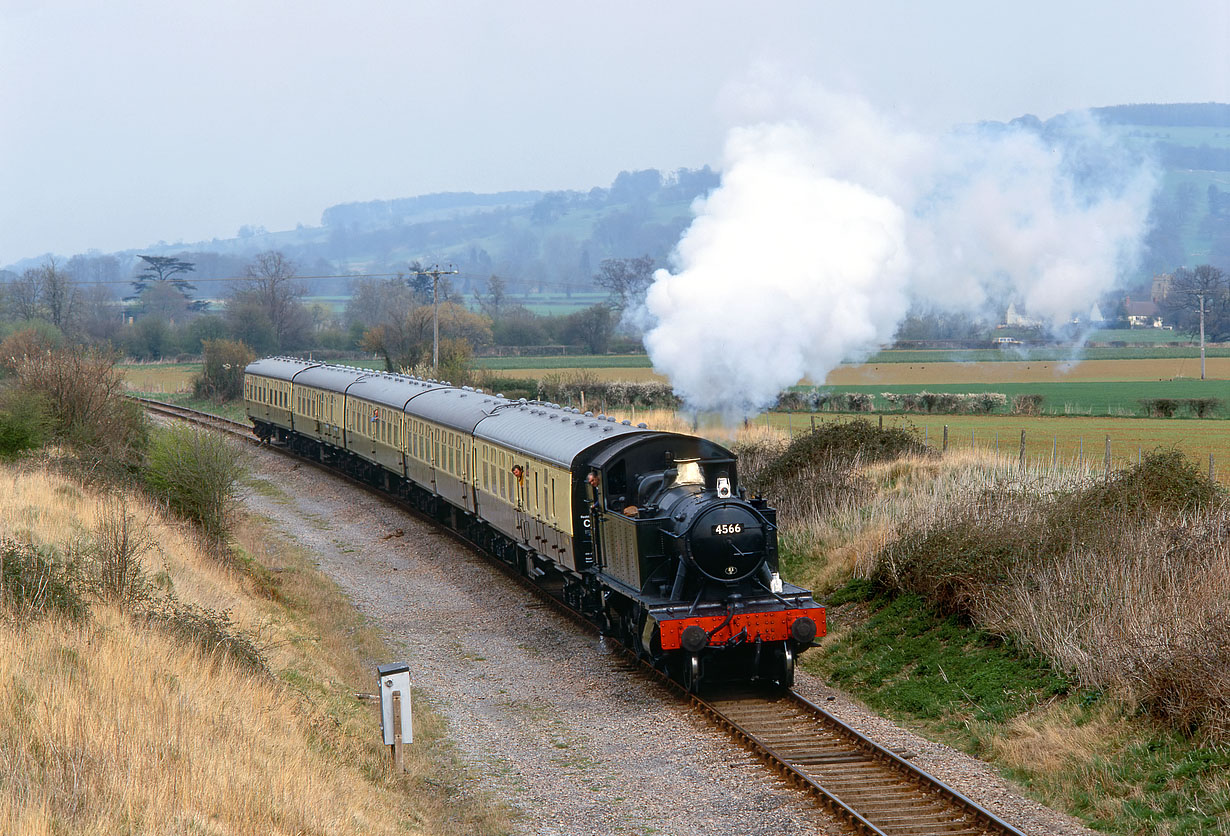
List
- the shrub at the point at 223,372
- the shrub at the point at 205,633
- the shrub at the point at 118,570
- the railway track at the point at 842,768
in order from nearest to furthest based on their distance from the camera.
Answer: the railway track at the point at 842,768, the shrub at the point at 205,633, the shrub at the point at 118,570, the shrub at the point at 223,372

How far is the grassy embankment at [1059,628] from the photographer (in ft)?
38.1

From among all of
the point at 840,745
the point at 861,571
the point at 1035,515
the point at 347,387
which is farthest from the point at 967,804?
the point at 347,387

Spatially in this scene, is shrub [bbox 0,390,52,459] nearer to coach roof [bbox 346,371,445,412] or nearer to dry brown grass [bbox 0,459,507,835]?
coach roof [bbox 346,371,445,412]

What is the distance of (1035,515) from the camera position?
17734mm

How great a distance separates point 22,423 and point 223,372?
42.0 m

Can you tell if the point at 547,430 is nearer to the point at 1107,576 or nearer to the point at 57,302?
the point at 1107,576

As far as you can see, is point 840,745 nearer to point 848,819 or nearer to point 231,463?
point 848,819

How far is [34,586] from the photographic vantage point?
12.1 meters

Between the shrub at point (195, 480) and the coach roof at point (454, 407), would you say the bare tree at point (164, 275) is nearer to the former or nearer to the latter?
the coach roof at point (454, 407)

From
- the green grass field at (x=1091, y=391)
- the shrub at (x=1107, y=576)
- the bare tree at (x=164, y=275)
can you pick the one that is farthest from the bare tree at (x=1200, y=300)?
the bare tree at (x=164, y=275)

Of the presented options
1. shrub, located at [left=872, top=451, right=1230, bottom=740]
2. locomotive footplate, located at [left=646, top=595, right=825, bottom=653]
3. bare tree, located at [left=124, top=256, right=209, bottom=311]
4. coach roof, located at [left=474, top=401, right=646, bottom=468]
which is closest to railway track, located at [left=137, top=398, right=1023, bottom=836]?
locomotive footplate, located at [left=646, top=595, right=825, bottom=653]

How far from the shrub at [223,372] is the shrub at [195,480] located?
44.9 metres

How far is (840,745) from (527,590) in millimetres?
9840

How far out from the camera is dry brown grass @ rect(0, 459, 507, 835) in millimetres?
8094
